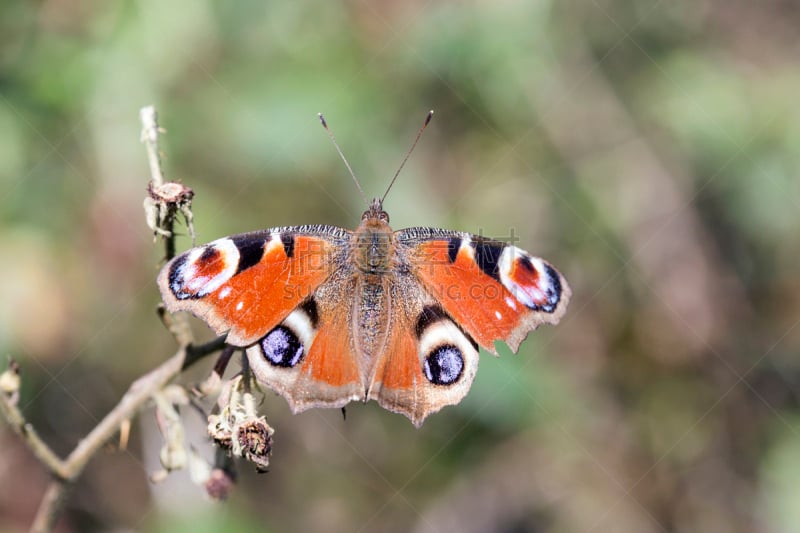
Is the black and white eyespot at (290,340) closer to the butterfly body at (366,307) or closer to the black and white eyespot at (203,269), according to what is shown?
the butterfly body at (366,307)

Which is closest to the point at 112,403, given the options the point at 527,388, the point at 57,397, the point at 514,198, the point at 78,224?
the point at 57,397

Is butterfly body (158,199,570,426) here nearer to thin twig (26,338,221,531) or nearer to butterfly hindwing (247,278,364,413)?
butterfly hindwing (247,278,364,413)

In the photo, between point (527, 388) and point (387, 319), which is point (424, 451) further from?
point (387, 319)

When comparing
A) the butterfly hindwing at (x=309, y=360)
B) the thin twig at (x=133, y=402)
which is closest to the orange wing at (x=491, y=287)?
the butterfly hindwing at (x=309, y=360)

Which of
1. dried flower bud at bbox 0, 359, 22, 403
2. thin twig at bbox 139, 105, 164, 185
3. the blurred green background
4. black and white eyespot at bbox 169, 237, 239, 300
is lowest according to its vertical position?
the blurred green background

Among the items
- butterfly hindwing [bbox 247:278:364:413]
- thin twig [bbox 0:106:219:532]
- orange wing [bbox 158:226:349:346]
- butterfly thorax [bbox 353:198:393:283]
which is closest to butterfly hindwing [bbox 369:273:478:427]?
butterfly hindwing [bbox 247:278:364:413]
